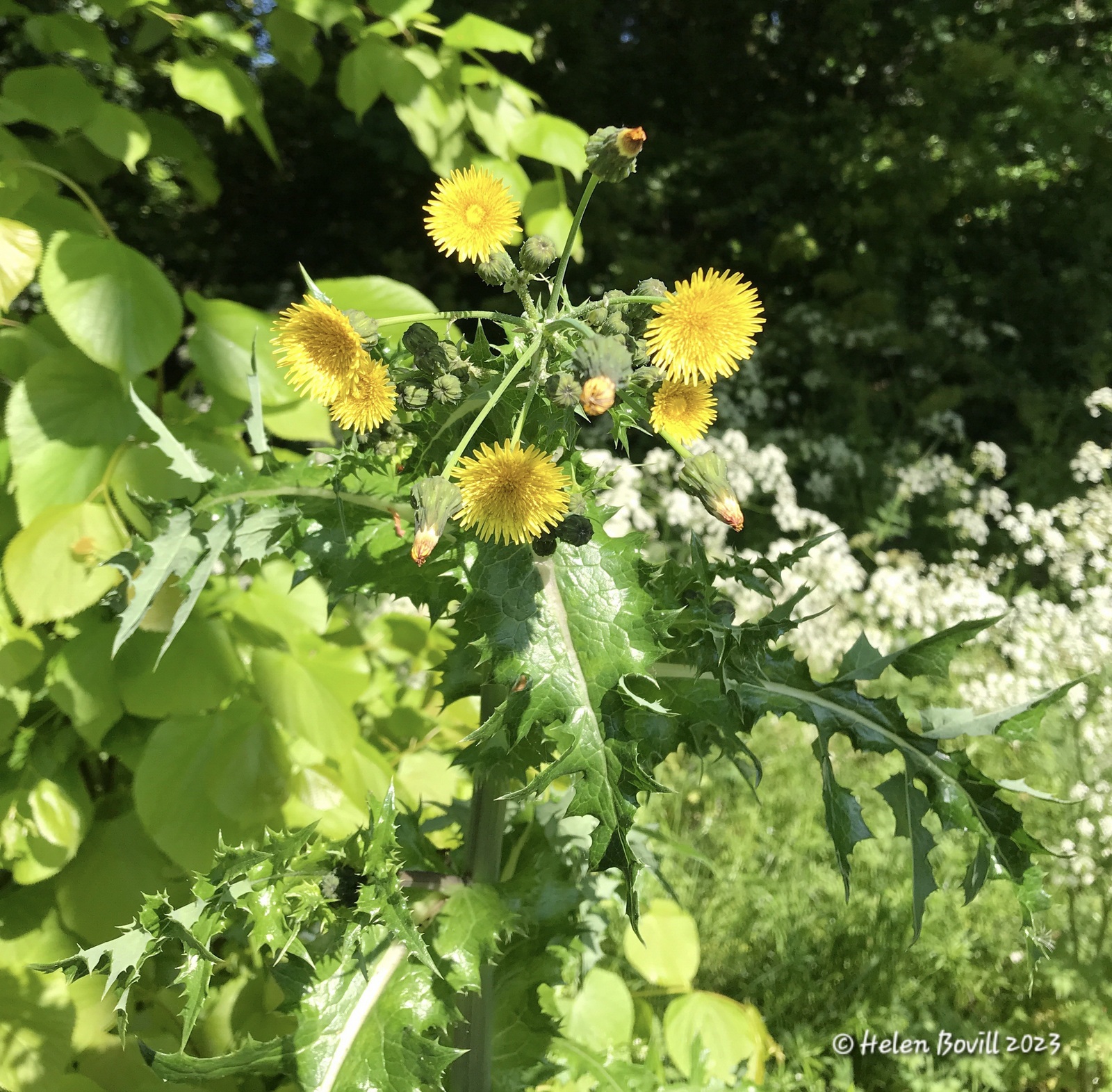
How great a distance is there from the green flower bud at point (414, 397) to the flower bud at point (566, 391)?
0.17m

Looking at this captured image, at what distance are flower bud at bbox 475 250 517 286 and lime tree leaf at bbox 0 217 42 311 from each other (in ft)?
2.62

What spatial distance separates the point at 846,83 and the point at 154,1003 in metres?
6.59

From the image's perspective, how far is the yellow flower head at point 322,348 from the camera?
2.95ft

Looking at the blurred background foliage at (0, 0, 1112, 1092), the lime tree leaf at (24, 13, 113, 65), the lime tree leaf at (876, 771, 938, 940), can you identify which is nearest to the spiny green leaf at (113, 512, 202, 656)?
the blurred background foliage at (0, 0, 1112, 1092)

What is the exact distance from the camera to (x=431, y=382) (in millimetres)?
913

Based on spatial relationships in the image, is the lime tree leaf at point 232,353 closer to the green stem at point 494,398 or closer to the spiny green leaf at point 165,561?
the spiny green leaf at point 165,561

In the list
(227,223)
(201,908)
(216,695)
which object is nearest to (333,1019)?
(201,908)

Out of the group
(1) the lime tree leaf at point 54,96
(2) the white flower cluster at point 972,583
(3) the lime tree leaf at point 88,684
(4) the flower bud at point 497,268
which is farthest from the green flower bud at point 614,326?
(2) the white flower cluster at point 972,583

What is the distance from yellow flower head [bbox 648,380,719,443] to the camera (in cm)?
87

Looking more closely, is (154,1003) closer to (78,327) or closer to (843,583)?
(78,327)

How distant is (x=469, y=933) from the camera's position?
108cm

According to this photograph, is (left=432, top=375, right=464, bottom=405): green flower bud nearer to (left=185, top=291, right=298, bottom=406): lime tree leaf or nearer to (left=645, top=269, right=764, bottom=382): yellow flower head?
(left=645, top=269, right=764, bottom=382): yellow flower head

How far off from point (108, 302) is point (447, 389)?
78 centimetres

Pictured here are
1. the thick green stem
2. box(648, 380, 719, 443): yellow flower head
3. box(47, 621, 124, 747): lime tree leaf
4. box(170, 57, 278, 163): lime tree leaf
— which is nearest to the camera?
box(648, 380, 719, 443): yellow flower head
